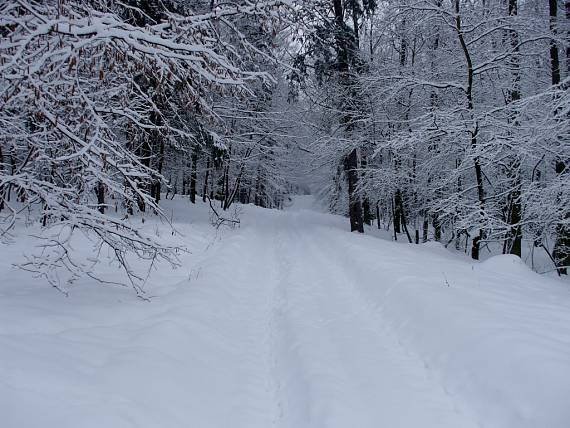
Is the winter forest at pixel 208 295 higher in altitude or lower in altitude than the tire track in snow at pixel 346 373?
higher

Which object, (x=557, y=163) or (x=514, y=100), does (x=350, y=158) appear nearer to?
(x=514, y=100)

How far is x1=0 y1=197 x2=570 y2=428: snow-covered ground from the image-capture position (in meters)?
3.17

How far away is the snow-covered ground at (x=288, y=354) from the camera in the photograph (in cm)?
317

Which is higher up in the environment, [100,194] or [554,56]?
[554,56]

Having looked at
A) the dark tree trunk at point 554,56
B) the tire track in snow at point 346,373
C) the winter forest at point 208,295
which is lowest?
the tire track in snow at point 346,373

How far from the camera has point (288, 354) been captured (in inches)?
190

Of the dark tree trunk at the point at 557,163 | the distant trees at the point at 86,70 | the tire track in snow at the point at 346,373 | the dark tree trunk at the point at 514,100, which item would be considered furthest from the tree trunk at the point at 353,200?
the distant trees at the point at 86,70

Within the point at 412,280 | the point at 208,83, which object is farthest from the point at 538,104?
the point at 208,83

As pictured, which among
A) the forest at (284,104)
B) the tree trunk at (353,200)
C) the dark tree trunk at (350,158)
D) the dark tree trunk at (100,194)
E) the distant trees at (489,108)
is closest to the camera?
the forest at (284,104)

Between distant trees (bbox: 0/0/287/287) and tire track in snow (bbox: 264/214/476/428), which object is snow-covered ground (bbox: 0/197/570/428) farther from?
distant trees (bbox: 0/0/287/287)

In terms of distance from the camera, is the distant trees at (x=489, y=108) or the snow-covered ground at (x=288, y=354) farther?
the distant trees at (x=489, y=108)

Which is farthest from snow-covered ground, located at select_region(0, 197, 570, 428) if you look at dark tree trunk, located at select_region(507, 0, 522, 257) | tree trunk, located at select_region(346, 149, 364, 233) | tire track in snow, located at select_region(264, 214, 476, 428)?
tree trunk, located at select_region(346, 149, 364, 233)

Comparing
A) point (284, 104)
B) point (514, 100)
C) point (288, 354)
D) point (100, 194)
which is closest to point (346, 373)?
point (288, 354)

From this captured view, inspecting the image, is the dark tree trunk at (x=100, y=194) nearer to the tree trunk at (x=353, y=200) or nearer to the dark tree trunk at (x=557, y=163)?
the tree trunk at (x=353, y=200)
